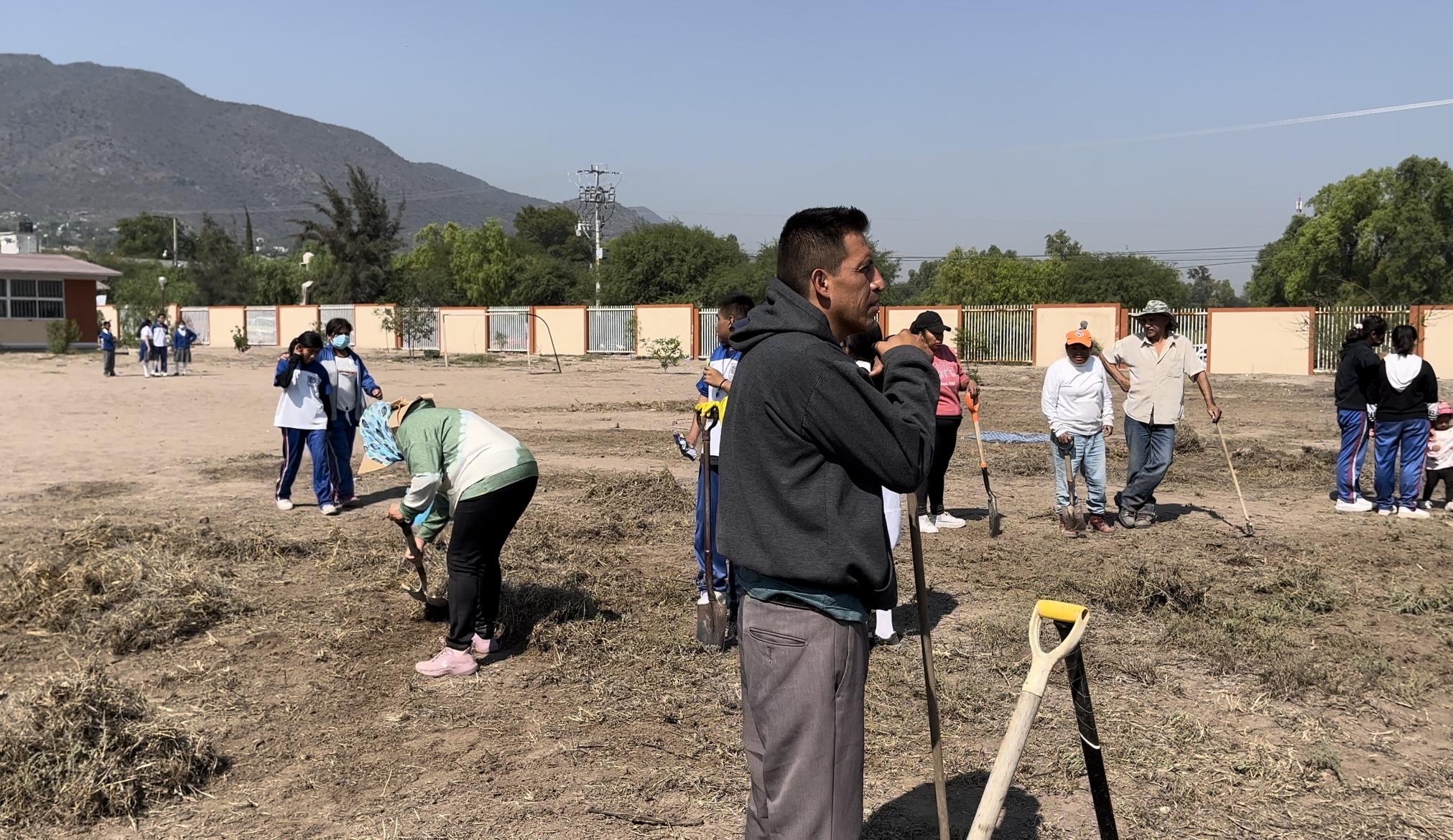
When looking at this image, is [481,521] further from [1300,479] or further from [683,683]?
[1300,479]

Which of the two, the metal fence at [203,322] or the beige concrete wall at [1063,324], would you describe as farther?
the metal fence at [203,322]

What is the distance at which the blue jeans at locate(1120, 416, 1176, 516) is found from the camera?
962cm

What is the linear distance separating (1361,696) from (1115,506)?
17.7ft

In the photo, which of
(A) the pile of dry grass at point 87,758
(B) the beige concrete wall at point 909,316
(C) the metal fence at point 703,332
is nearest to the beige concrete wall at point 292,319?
(C) the metal fence at point 703,332

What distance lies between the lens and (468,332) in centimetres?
4962

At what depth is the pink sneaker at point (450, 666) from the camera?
5.84 metres

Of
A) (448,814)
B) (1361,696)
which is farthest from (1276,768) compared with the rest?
(448,814)

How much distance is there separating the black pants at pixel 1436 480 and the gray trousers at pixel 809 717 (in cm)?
994

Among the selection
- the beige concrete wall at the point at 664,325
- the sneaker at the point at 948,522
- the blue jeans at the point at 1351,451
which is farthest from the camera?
the beige concrete wall at the point at 664,325

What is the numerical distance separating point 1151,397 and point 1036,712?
7335 millimetres

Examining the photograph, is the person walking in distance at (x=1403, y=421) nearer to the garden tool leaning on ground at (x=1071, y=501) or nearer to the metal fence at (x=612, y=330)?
the garden tool leaning on ground at (x=1071, y=501)

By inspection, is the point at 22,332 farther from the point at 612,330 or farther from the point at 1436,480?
the point at 1436,480

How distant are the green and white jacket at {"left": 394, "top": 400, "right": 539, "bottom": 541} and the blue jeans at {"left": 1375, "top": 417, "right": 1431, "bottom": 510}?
823cm

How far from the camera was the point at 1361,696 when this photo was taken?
550 centimetres
